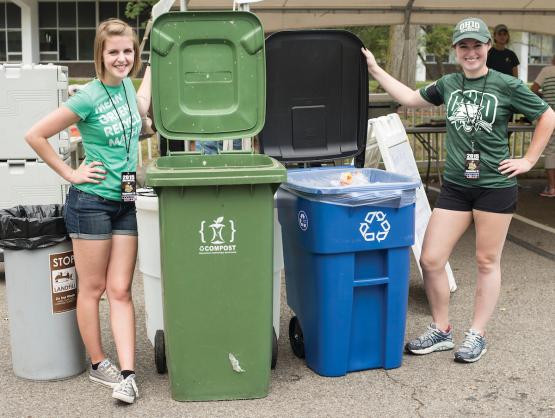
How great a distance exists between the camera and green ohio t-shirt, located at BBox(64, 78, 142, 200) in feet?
12.3

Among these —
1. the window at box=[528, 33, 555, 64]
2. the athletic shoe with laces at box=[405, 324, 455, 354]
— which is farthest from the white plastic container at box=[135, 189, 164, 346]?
the window at box=[528, 33, 555, 64]

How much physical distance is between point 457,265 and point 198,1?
162 inches

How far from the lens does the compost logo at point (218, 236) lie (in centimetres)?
363

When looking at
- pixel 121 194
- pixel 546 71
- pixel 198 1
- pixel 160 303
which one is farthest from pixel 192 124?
pixel 546 71

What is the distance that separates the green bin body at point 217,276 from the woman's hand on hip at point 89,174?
10.0 inches

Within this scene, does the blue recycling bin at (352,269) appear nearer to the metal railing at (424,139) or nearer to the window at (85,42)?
the metal railing at (424,139)

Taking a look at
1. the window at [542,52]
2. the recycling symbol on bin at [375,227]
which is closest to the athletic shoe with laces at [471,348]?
the recycling symbol on bin at [375,227]

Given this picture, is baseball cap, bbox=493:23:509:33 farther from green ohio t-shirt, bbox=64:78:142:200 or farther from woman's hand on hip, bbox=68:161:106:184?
woman's hand on hip, bbox=68:161:106:184

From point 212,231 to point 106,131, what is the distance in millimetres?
723

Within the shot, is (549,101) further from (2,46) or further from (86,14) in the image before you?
(2,46)

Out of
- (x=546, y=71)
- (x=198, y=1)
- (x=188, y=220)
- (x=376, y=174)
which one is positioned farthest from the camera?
(x=546, y=71)

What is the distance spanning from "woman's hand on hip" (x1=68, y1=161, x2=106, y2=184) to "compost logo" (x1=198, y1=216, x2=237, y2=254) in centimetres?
57

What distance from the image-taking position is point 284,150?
495 cm

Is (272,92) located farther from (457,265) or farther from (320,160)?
(457,265)
